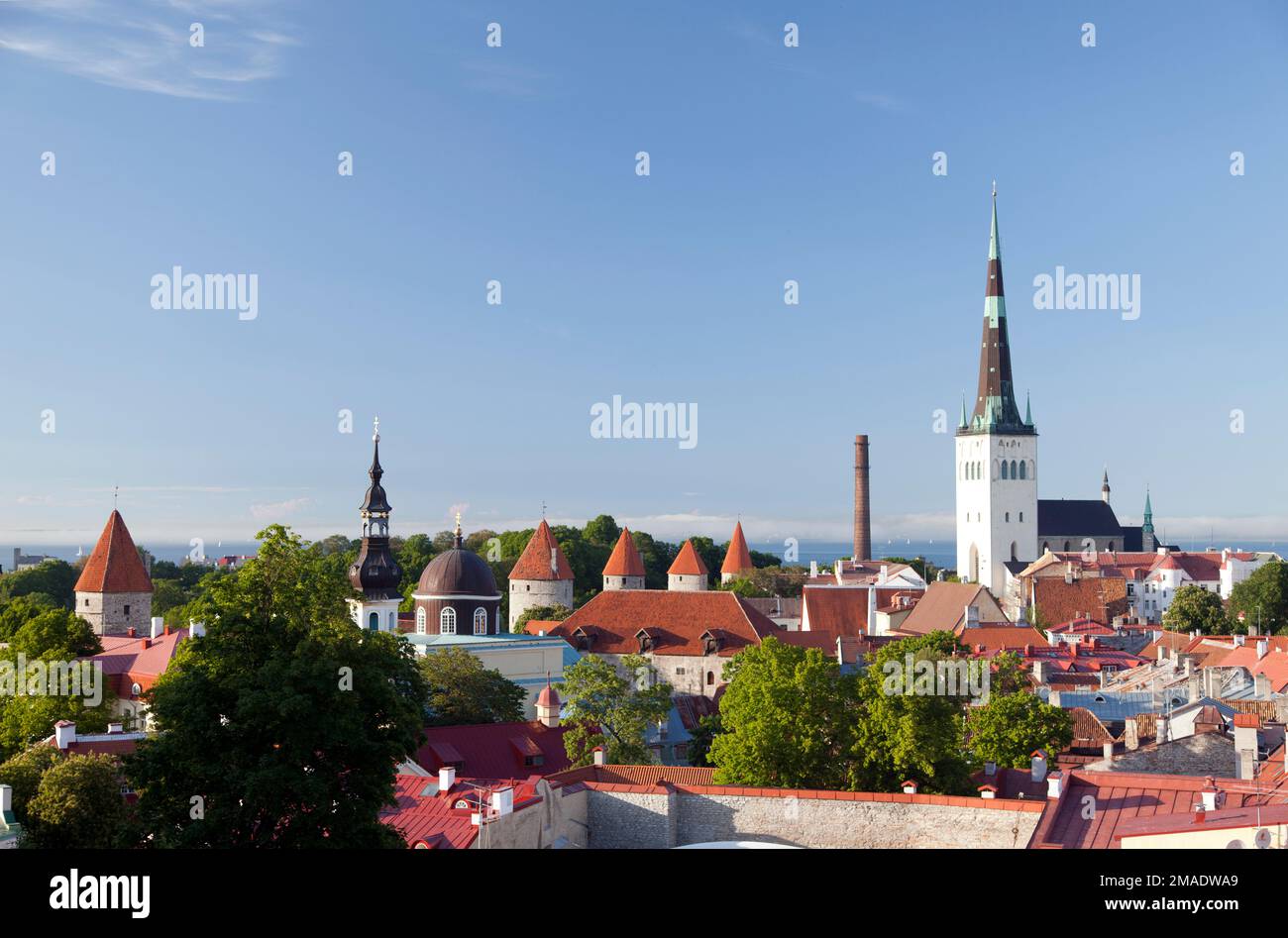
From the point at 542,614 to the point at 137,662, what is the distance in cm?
2639

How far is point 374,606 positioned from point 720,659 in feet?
52.5

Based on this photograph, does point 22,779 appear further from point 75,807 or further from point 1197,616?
point 1197,616

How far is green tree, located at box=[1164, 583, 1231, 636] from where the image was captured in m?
73.1

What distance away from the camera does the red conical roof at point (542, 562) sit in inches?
2931

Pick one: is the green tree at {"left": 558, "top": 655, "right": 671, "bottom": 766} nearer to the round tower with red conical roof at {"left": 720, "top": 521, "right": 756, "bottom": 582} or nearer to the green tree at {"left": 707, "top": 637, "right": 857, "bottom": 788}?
the green tree at {"left": 707, "top": 637, "right": 857, "bottom": 788}

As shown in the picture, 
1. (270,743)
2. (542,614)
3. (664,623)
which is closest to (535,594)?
(542,614)

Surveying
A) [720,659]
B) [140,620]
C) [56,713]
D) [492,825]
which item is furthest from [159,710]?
[140,620]

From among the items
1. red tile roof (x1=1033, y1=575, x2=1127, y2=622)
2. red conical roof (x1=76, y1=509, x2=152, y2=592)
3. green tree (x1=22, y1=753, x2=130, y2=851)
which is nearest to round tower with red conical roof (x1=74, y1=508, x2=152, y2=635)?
red conical roof (x1=76, y1=509, x2=152, y2=592)

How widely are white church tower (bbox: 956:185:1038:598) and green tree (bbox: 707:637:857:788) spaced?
92389 mm

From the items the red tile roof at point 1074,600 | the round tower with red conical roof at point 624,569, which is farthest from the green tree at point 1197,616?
the round tower with red conical roof at point 624,569

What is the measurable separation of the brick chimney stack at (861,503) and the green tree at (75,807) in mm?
114274

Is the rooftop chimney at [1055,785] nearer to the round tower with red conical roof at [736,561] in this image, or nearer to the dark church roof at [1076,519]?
the round tower with red conical roof at [736,561]
